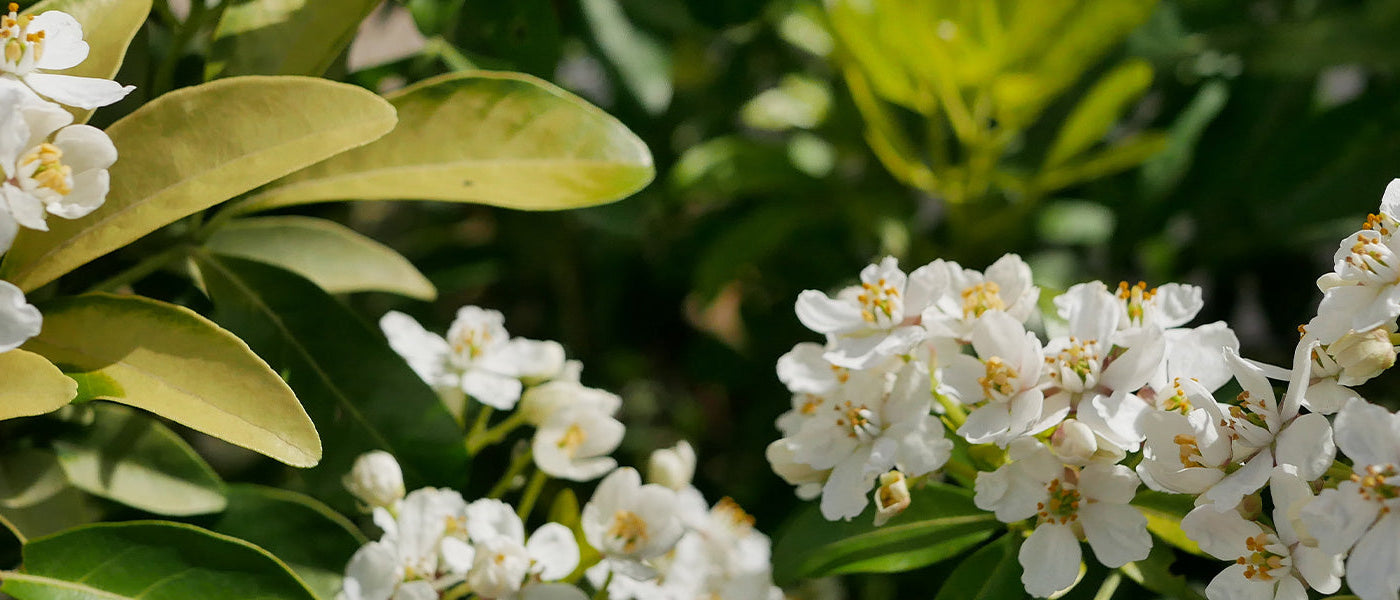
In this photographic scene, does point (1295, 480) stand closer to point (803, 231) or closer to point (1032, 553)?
point (1032, 553)

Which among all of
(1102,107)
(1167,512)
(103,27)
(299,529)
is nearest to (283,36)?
(103,27)

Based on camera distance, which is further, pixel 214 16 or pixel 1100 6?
pixel 1100 6

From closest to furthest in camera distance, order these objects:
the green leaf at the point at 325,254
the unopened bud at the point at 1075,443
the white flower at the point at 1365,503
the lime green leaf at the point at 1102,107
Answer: the white flower at the point at 1365,503 → the unopened bud at the point at 1075,443 → the green leaf at the point at 325,254 → the lime green leaf at the point at 1102,107

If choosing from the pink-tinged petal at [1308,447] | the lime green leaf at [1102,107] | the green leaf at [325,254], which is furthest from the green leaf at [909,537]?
the lime green leaf at [1102,107]

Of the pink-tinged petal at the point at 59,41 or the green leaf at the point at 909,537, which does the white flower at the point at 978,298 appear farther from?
the pink-tinged petal at the point at 59,41

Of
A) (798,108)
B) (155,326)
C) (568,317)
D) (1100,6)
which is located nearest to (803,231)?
(798,108)

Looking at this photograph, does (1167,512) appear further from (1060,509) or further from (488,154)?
(488,154)
